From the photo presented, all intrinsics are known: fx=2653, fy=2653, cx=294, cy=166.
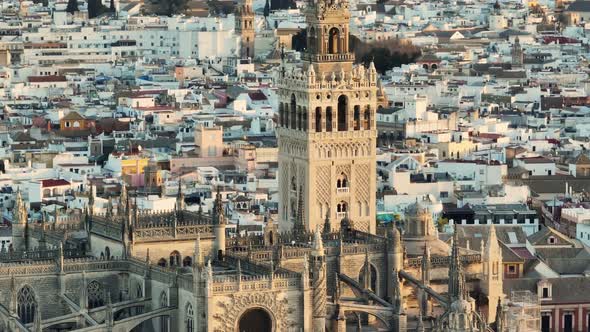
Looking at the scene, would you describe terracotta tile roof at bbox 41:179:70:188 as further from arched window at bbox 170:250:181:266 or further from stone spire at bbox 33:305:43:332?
stone spire at bbox 33:305:43:332

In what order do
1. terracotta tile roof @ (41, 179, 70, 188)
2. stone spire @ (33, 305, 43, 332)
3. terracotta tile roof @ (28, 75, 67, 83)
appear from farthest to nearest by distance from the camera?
terracotta tile roof @ (28, 75, 67, 83) < terracotta tile roof @ (41, 179, 70, 188) < stone spire @ (33, 305, 43, 332)

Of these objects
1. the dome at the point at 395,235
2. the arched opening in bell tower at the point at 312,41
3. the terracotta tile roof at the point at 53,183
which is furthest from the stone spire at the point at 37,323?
the terracotta tile roof at the point at 53,183

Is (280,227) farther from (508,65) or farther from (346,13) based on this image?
(508,65)

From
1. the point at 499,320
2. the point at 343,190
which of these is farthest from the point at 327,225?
the point at 499,320

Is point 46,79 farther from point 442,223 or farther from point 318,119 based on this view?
point 318,119

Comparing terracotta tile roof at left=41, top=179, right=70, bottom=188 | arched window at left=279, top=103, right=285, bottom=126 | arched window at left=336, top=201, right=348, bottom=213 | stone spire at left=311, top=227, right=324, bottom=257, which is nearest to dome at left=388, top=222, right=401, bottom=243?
stone spire at left=311, top=227, right=324, bottom=257

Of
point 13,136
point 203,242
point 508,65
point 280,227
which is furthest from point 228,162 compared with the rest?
point 508,65
